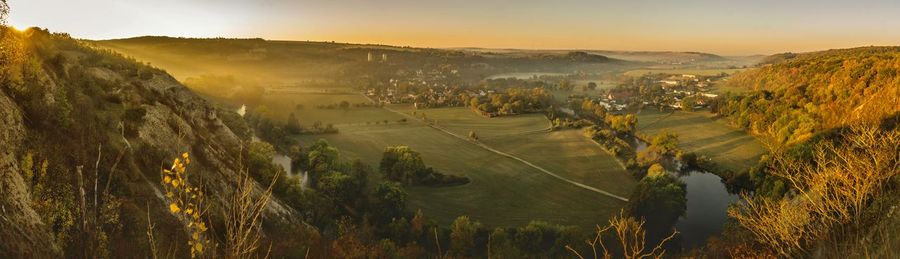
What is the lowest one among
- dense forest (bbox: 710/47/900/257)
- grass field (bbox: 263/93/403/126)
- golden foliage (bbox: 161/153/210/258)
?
grass field (bbox: 263/93/403/126)

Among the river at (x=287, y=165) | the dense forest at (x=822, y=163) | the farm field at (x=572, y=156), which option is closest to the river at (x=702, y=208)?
the dense forest at (x=822, y=163)

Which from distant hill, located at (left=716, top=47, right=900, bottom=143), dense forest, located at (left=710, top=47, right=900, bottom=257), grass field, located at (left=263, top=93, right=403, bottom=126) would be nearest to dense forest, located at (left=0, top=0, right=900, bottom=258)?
dense forest, located at (left=710, top=47, right=900, bottom=257)

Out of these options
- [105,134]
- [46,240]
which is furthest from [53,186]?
[105,134]

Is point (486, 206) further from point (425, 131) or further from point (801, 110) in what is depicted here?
point (801, 110)

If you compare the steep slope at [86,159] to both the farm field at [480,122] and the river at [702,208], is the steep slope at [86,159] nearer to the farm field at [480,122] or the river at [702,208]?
the river at [702,208]

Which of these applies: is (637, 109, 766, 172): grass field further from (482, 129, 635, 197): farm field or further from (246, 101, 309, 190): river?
(246, 101, 309, 190): river

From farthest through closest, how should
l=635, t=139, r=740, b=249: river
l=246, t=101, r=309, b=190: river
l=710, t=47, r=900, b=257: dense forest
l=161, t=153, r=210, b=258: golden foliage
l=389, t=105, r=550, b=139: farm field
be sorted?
1. l=389, t=105, r=550, b=139: farm field
2. l=246, t=101, r=309, b=190: river
3. l=635, t=139, r=740, b=249: river
4. l=710, t=47, r=900, b=257: dense forest
5. l=161, t=153, r=210, b=258: golden foliage
